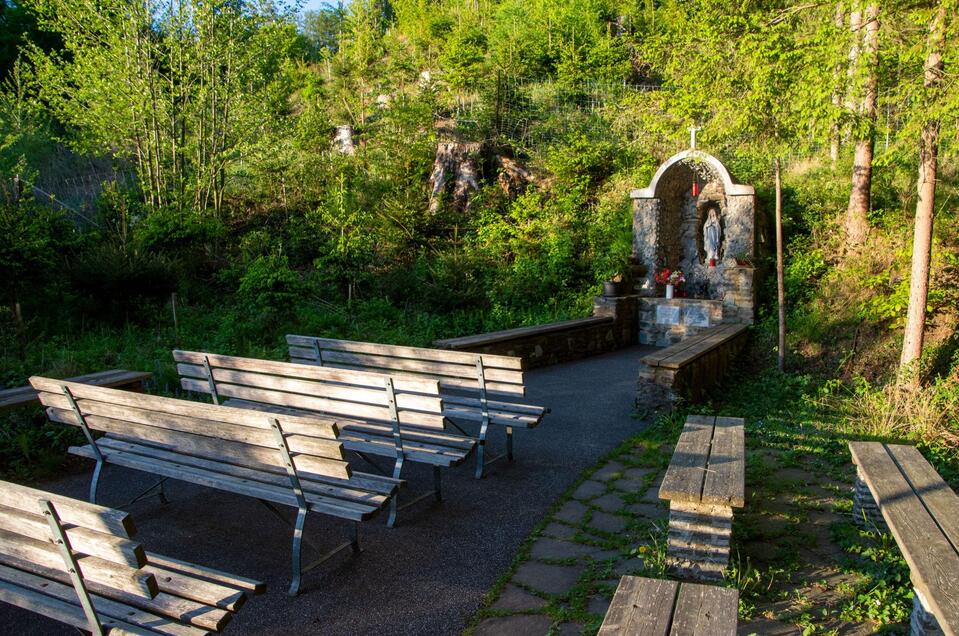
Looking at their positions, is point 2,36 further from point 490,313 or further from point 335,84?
point 490,313

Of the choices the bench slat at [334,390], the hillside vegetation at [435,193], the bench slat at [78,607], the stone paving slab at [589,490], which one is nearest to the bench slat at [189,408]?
the bench slat at [334,390]

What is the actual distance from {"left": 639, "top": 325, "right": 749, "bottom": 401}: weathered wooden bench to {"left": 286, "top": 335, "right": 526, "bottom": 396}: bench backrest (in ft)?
6.11

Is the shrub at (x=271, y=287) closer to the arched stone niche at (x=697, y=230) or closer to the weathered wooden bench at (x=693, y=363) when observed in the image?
the weathered wooden bench at (x=693, y=363)

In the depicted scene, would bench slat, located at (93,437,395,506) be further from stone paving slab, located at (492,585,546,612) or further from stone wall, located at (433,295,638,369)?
stone wall, located at (433,295,638,369)

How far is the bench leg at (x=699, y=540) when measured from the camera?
9.59 ft

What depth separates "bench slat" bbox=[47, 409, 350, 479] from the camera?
2.87 metres

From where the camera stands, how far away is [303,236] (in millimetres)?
14242

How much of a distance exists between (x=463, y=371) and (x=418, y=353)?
460mm

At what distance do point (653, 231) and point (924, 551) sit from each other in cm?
979

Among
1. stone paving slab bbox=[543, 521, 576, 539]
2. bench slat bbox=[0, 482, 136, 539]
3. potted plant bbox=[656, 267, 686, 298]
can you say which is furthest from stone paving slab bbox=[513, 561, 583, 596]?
potted plant bbox=[656, 267, 686, 298]

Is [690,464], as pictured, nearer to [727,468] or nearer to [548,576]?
[727,468]

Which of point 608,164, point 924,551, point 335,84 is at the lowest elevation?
point 924,551

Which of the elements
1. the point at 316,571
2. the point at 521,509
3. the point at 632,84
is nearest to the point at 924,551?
the point at 521,509

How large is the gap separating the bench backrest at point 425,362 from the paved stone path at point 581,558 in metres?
0.95
